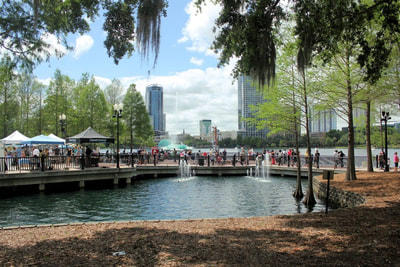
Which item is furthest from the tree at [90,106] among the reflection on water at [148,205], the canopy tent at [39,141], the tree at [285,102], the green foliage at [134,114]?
the tree at [285,102]

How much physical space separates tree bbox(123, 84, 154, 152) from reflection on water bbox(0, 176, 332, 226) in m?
Answer: 27.0

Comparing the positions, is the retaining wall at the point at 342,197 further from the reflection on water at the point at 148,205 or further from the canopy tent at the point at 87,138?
the canopy tent at the point at 87,138

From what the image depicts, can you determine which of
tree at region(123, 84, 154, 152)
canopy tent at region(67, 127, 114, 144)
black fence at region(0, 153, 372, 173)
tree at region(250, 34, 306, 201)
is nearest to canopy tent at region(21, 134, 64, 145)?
black fence at region(0, 153, 372, 173)

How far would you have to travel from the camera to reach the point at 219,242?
642 cm

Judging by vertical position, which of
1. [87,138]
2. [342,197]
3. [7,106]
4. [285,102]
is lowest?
[342,197]

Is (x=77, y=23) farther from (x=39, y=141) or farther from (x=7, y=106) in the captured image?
(x=7, y=106)

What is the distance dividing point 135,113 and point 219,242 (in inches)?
1740

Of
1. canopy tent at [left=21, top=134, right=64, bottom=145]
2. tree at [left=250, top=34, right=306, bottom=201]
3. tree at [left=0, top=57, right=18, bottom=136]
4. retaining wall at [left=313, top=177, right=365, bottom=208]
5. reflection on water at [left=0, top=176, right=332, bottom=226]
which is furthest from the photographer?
tree at [left=0, top=57, right=18, bottom=136]

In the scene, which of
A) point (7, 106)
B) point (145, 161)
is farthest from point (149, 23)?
point (7, 106)

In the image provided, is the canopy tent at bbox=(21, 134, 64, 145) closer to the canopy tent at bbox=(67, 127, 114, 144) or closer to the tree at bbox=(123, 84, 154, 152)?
the canopy tent at bbox=(67, 127, 114, 144)

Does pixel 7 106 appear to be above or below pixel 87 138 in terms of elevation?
above

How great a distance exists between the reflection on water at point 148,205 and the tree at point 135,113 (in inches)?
1064

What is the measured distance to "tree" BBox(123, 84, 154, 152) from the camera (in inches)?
1902

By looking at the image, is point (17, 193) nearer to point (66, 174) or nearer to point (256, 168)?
point (66, 174)
